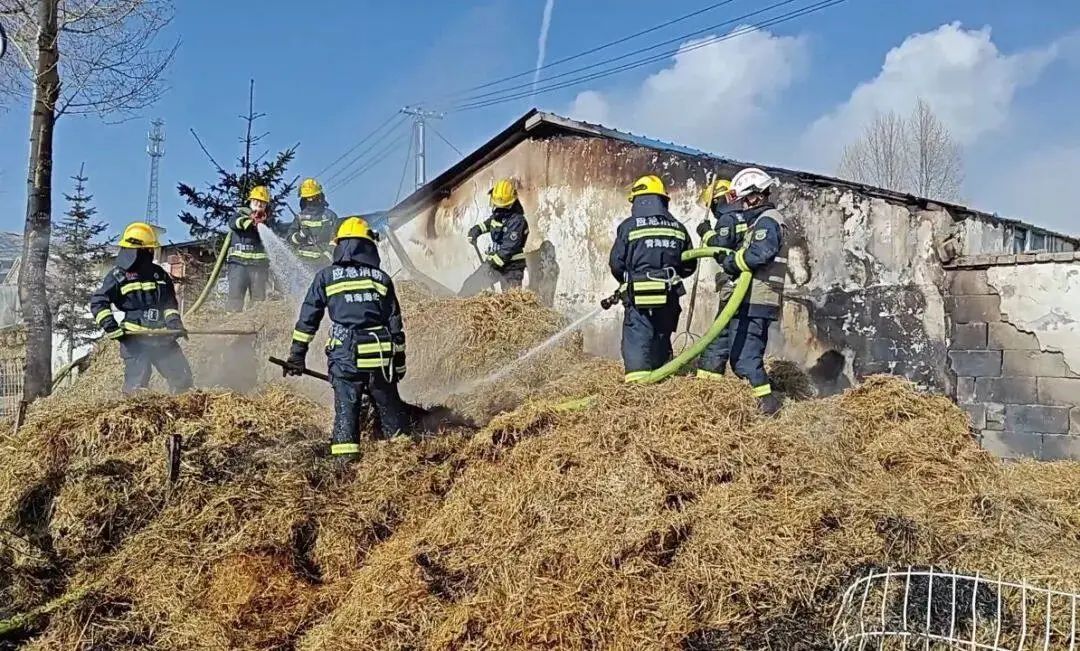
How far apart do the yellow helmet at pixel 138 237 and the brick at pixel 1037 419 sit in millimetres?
7849

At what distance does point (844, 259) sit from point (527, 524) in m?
4.49

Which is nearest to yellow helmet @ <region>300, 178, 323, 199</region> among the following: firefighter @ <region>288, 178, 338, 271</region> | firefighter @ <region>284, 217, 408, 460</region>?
firefighter @ <region>288, 178, 338, 271</region>

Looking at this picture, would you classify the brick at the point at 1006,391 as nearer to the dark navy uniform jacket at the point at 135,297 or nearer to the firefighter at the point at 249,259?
the dark navy uniform jacket at the point at 135,297

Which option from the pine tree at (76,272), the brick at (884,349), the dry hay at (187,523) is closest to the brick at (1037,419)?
the brick at (884,349)

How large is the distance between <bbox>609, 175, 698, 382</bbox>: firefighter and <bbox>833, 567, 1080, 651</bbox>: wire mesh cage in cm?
286

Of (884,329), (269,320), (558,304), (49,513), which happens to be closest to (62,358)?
(269,320)

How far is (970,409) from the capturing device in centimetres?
672

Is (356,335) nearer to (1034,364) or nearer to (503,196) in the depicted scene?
→ (503,196)

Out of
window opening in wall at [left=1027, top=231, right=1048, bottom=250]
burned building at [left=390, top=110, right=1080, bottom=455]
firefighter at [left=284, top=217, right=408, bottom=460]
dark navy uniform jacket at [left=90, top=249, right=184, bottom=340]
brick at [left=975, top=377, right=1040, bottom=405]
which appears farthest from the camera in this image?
window opening in wall at [left=1027, top=231, right=1048, bottom=250]

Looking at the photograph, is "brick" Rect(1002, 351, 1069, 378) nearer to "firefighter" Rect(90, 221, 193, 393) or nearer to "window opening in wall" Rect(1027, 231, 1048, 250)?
"window opening in wall" Rect(1027, 231, 1048, 250)

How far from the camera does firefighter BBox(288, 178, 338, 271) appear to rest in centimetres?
1076

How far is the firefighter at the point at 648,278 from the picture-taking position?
6.49 meters

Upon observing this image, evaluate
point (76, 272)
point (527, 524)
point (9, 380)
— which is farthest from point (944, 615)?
point (76, 272)

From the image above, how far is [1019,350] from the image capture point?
652 centimetres
